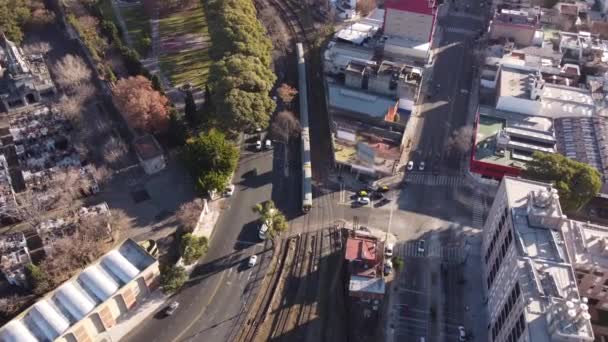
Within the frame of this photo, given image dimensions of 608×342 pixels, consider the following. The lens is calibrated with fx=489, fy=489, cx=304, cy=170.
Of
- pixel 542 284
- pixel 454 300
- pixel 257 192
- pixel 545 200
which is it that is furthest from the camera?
pixel 257 192

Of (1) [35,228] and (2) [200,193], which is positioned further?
(2) [200,193]

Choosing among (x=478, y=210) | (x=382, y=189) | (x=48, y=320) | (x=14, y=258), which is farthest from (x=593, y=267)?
(x=14, y=258)

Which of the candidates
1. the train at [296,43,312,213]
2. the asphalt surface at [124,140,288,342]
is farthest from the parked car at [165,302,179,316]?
the train at [296,43,312,213]

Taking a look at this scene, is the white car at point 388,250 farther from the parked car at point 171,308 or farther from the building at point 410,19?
the building at point 410,19

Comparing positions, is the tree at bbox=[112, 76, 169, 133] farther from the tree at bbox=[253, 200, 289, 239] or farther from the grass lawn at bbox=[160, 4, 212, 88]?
the tree at bbox=[253, 200, 289, 239]

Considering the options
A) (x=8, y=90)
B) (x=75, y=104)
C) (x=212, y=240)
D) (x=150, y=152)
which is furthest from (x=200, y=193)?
(x=8, y=90)

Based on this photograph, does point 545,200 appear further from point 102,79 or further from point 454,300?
point 102,79

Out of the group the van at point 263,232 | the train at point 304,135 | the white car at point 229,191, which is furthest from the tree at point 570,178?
the white car at point 229,191

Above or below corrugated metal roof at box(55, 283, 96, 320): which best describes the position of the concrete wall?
above
